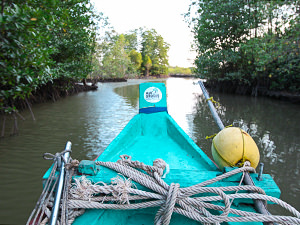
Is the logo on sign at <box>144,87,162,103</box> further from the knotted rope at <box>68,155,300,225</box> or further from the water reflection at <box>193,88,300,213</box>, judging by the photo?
the knotted rope at <box>68,155,300,225</box>

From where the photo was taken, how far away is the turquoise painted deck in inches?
50.1

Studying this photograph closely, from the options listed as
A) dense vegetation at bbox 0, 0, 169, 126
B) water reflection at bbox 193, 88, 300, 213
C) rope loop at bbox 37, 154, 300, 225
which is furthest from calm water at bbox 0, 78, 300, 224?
rope loop at bbox 37, 154, 300, 225

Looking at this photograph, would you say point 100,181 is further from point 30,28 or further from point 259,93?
point 259,93

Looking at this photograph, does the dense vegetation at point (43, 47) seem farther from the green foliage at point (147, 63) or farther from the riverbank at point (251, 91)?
the green foliage at point (147, 63)

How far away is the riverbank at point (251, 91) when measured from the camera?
10587 millimetres

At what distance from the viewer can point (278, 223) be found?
3.54ft

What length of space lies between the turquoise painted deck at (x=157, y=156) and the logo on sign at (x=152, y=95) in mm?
46

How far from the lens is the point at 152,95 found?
3.35 m

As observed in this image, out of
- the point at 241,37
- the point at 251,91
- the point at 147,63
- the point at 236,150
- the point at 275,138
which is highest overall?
the point at 147,63

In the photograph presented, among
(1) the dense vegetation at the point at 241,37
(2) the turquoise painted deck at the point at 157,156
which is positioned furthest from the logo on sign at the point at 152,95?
(1) the dense vegetation at the point at 241,37

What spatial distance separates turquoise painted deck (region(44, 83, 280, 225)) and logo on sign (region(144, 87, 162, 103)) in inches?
1.8

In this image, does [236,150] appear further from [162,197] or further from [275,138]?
[275,138]

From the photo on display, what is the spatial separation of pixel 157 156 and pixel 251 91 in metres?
13.5

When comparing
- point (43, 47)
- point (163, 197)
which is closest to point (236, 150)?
point (163, 197)
